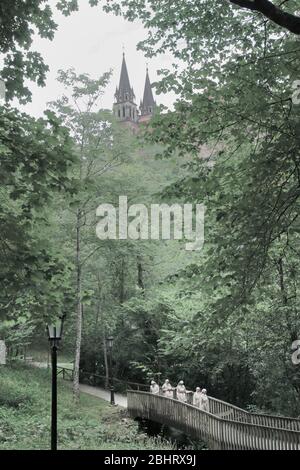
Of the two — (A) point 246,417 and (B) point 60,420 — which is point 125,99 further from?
(A) point 246,417

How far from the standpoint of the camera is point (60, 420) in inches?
608

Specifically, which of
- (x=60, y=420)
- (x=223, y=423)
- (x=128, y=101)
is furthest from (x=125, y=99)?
(x=223, y=423)

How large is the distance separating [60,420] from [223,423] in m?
5.95

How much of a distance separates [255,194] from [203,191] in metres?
0.82

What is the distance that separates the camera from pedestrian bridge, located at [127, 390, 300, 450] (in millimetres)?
10469

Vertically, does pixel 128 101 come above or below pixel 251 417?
above

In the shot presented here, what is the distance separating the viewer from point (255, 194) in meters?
6.41

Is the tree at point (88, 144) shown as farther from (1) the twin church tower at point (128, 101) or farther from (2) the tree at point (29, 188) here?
(1) the twin church tower at point (128, 101)

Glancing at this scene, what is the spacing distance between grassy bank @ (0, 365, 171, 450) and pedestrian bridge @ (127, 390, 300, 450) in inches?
32.4

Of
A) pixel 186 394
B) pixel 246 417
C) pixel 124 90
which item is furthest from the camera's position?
pixel 124 90

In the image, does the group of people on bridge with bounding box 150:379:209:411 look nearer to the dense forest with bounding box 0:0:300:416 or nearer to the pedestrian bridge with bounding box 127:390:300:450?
the pedestrian bridge with bounding box 127:390:300:450

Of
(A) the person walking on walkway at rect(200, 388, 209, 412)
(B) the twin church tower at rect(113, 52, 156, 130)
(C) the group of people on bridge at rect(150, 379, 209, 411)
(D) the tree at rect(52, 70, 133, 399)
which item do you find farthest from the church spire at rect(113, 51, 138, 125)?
(A) the person walking on walkway at rect(200, 388, 209, 412)

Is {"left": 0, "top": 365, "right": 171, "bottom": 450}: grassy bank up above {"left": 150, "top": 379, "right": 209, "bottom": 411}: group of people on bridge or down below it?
below

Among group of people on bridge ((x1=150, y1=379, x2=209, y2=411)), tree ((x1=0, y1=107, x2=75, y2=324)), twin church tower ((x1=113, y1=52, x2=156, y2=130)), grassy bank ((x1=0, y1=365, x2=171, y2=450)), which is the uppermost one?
twin church tower ((x1=113, y1=52, x2=156, y2=130))
